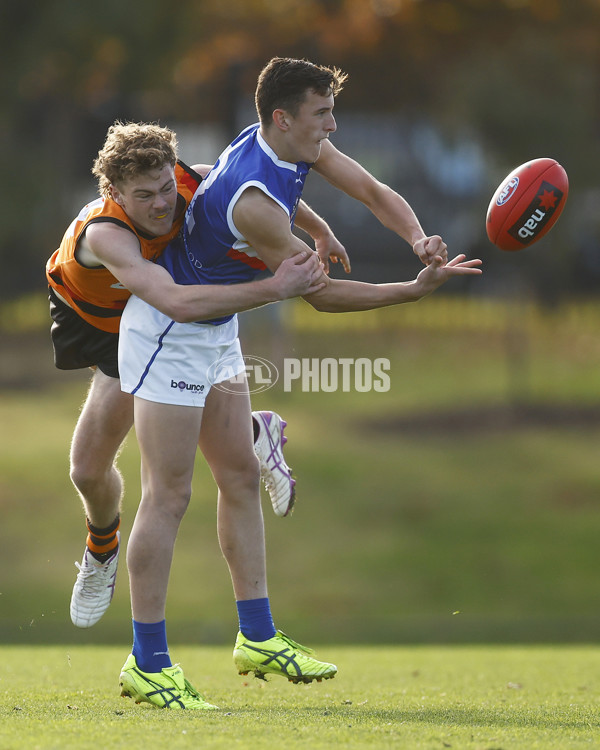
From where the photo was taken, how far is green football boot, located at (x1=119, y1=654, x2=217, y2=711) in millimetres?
4629

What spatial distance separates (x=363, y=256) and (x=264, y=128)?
1775cm

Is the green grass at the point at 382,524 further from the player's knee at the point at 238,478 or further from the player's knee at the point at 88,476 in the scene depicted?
the player's knee at the point at 238,478

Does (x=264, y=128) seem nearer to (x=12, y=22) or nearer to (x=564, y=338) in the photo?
(x=12, y=22)

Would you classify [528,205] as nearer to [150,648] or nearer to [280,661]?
[280,661]

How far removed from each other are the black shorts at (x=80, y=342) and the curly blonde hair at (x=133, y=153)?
88cm

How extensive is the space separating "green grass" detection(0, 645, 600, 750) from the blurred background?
3480 millimetres

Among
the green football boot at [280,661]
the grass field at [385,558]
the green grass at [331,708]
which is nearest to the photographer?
the green grass at [331,708]

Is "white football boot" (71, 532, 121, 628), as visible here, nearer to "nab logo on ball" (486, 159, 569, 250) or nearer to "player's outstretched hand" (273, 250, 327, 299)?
"player's outstretched hand" (273, 250, 327, 299)

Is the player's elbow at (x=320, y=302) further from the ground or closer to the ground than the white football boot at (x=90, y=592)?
further from the ground

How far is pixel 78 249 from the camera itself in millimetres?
5020

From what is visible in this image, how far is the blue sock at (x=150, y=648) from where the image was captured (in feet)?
15.6

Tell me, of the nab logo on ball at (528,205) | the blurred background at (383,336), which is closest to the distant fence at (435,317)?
the blurred background at (383,336)

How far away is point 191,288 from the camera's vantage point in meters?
4.60

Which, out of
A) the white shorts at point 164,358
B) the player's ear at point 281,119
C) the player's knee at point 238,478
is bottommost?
the player's knee at point 238,478
